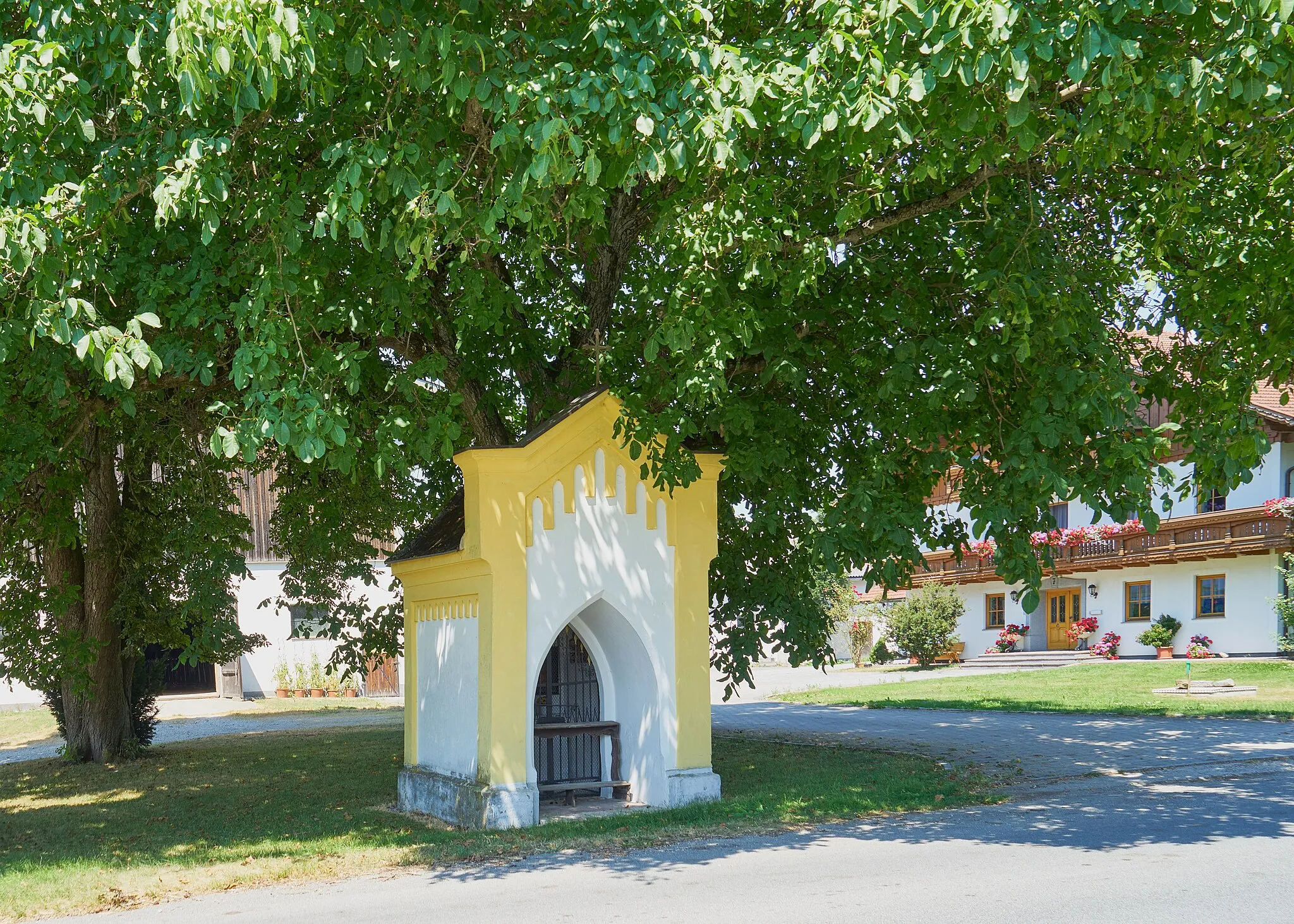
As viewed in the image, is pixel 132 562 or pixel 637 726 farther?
pixel 132 562

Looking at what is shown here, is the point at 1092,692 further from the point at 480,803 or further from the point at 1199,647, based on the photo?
the point at 480,803

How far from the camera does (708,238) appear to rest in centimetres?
860

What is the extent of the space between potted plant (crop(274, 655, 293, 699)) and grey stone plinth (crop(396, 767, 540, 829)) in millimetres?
22397

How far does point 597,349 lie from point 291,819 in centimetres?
530

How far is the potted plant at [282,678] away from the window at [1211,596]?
25.2m

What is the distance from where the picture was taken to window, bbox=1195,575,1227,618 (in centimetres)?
3294

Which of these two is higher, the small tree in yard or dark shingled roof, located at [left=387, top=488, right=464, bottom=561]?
dark shingled roof, located at [left=387, top=488, right=464, bottom=561]

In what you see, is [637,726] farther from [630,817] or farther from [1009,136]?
[1009,136]

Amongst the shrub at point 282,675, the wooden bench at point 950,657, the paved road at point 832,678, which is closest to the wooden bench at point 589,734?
the paved road at point 832,678

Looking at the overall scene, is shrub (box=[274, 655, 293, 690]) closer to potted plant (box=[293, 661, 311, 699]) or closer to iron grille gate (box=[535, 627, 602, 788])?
potted plant (box=[293, 661, 311, 699])

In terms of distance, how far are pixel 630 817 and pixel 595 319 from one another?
4956 millimetres

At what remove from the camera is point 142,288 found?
29.7 feet

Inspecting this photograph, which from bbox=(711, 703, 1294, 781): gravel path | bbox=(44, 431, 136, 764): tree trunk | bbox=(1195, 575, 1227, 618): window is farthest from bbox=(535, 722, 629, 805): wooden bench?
bbox=(1195, 575, 1227, 618): window

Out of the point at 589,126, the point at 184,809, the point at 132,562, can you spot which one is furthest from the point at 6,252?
the point at 132,562
